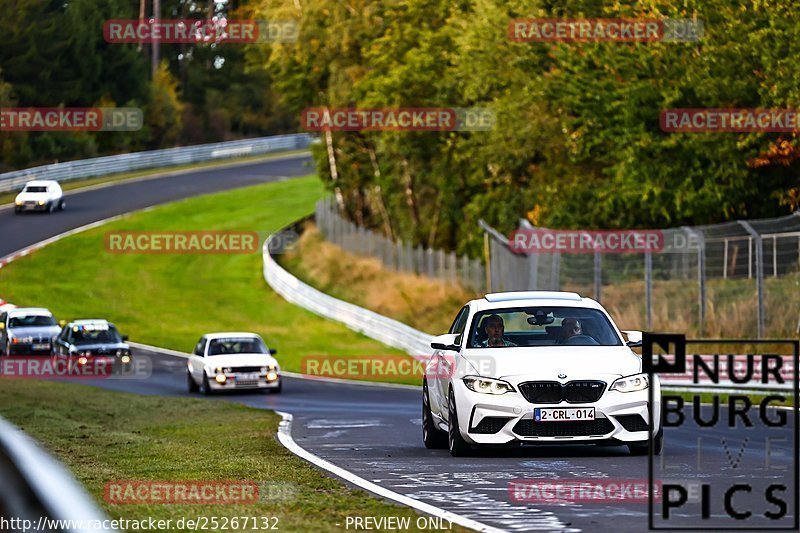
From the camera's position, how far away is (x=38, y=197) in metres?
73.2

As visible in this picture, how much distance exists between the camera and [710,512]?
980 centimetres

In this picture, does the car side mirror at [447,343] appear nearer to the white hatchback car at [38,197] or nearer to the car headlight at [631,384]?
the car headlight at [631,384]

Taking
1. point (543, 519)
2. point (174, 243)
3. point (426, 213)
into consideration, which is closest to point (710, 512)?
point (543, 519)

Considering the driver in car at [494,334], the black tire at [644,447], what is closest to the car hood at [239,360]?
the driver in car at [494,334]

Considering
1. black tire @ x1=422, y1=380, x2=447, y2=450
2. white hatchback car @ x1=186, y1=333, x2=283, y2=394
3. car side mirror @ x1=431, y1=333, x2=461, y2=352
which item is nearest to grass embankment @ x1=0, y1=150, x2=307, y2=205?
white hatchback car @ x1=186, y1=333, x2=283, y2=394

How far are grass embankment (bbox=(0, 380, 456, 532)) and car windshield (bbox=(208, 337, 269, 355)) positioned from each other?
303cm

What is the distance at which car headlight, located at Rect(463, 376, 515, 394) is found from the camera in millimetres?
14148

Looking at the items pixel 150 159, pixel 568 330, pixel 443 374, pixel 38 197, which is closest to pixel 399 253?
pixel 38 197

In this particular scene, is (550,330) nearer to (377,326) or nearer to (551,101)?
(551,101)

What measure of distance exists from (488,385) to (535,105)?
3014 centimetres

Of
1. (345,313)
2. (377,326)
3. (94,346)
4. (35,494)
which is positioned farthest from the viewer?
(345,313)

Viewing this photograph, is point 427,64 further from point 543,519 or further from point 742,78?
point 543,519

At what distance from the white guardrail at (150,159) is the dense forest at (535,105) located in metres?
2.84

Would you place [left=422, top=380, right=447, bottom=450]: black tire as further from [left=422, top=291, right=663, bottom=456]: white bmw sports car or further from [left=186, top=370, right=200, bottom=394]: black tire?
[left=186, top=370, right=200, bottom=394]: black tire
